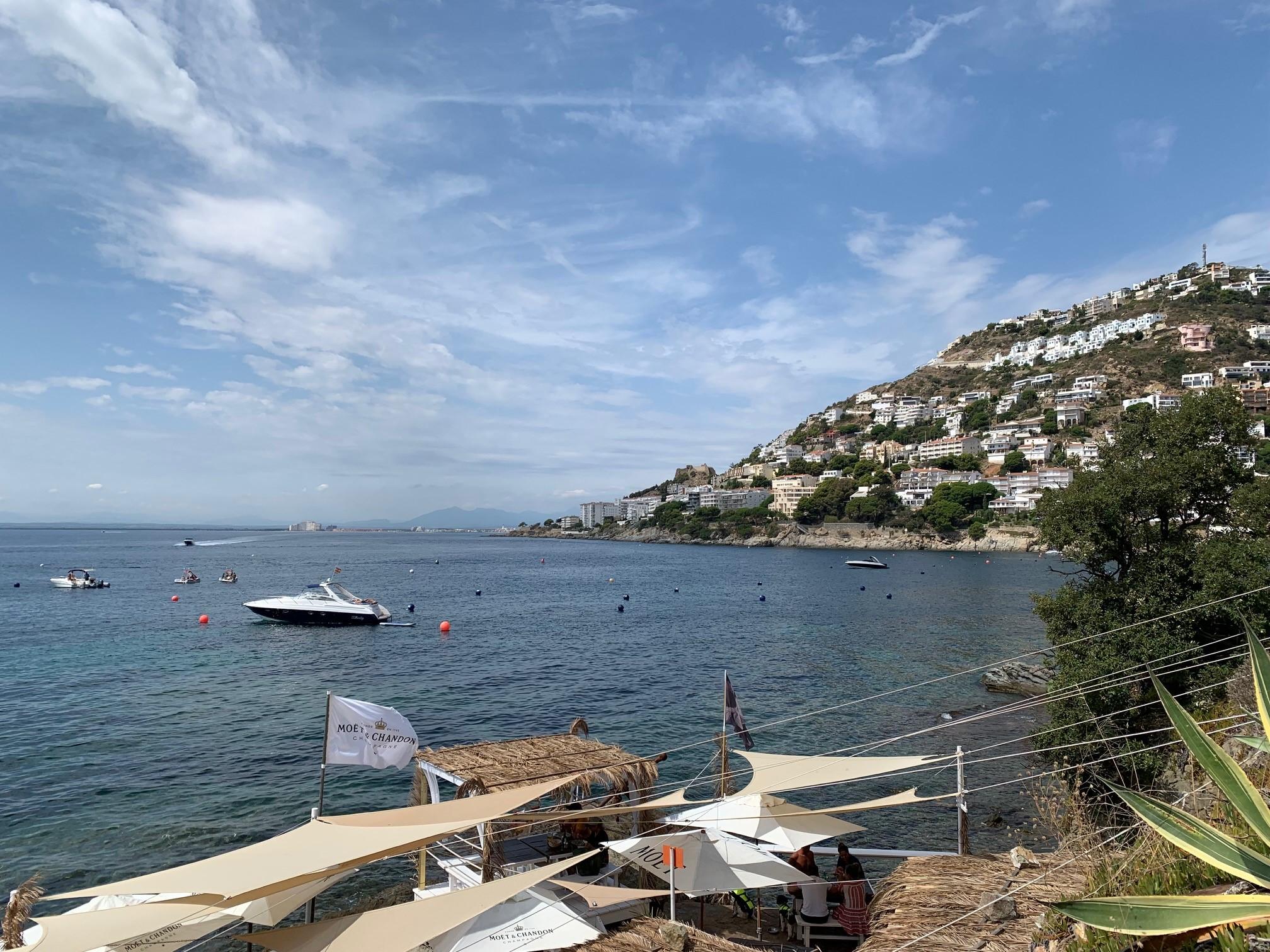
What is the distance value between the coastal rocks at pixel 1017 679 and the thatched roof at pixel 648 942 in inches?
952

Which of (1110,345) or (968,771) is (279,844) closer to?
(968,771)

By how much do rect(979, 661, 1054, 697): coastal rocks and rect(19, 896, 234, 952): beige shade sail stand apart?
89.5 feet

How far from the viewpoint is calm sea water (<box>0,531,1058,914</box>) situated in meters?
16.4

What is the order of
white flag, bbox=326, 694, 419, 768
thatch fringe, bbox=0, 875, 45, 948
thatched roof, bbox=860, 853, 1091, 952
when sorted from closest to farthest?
thatched roof, bbox=860, 853, 1091, 952 < thatch fringe, bbox=0, 875, 45, 948 < white flag, bbox=326, 694, 419, 768

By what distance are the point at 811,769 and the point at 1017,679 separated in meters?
20.8

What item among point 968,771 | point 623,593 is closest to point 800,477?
point 623,593

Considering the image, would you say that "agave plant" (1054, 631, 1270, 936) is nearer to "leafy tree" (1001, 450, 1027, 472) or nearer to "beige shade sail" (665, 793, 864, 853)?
"beige shade sail" (665, 793, 864, 853)

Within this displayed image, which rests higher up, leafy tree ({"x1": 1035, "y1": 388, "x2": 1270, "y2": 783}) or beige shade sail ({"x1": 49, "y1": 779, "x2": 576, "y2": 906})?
leafy tree ({"x1": 1035, "y1": 388, "x2": 1270, "y2": 783})

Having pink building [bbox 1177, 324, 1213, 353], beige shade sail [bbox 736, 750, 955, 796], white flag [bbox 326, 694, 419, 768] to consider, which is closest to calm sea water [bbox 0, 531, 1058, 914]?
beige shade sail [bbox 736, 750, 955, 796]

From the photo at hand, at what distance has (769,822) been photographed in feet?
34.2

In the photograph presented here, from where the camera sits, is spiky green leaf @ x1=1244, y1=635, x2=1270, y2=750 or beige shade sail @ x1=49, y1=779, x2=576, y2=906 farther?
beige shade sail @ x1=49, y1=779, x2=576, y2=906

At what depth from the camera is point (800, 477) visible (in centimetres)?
15588

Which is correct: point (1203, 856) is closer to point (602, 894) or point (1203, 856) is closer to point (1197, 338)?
point (602, 894)

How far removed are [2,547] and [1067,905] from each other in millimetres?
183586
